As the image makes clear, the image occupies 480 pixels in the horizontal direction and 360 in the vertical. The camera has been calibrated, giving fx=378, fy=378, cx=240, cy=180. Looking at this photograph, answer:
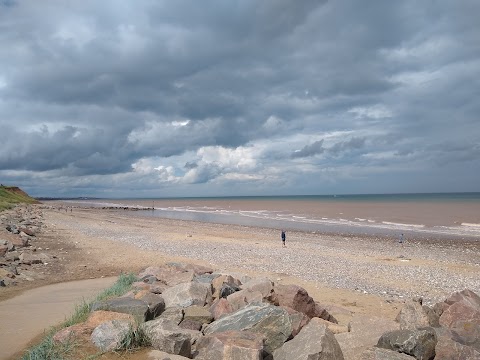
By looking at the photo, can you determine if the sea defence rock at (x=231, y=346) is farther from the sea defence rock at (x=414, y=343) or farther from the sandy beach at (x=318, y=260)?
the sandy beach at (x=318, y=260)

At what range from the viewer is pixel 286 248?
24.5m

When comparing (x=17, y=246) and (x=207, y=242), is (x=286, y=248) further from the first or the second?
(x=17, y=246)

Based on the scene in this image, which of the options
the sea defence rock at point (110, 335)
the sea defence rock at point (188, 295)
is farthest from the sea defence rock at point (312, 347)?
the sea defence rock at point (188, 295)

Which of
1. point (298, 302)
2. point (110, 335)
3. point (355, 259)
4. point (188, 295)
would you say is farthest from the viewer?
point (355, 259)

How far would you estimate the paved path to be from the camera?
311 inches

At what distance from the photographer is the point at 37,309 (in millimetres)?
10164

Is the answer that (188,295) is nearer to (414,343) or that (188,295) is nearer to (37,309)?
(37,309)

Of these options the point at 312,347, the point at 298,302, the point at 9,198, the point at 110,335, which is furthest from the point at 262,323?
the point at 9,198

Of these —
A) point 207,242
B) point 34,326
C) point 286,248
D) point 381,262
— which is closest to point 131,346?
point 34,326

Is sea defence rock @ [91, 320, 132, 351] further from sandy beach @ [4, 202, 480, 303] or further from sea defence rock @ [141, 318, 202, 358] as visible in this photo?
sandy beach @ [4, 202, 480, 303]

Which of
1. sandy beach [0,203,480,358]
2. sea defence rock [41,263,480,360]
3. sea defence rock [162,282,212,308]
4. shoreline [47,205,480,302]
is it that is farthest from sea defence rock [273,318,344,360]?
shoreline [47,205,480,302]

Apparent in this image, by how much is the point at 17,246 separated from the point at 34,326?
13.4 meters

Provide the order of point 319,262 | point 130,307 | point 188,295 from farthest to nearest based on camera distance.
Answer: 1. point 319,262
2. point 188,295
3. point 130,307

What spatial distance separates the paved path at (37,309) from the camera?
7907 mm
